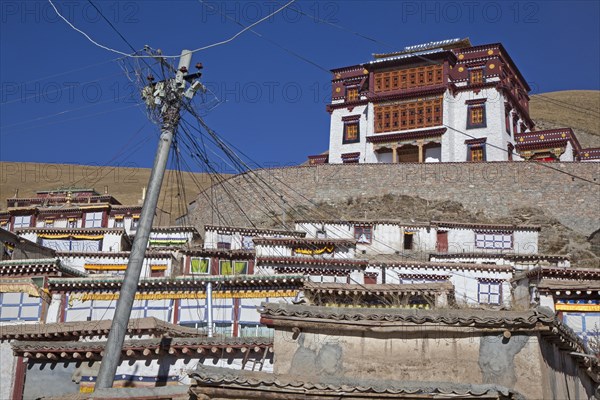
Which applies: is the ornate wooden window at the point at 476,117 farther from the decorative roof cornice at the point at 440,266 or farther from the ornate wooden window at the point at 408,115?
the decorative roof cornice at the point at 440,266

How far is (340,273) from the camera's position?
108 ft

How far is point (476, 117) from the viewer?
54.3 m

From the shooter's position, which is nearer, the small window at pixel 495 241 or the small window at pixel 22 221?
the small window at pixel 495 241

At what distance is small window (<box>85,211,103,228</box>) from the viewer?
49.3 m

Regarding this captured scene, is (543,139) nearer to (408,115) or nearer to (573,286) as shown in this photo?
(408,115)

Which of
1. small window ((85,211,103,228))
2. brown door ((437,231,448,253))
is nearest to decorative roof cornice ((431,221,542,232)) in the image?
brown door ((437,231,448,253))

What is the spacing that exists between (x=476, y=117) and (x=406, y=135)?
5696 millimetres

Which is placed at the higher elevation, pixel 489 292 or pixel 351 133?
pixel 351 133

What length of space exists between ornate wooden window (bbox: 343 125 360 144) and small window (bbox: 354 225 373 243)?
56.8 feet

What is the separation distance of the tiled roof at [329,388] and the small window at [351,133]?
1878 inches

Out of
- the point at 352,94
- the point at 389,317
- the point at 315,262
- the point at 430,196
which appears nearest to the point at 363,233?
the point at 315,262

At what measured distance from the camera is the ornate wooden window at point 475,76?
55.2 meters

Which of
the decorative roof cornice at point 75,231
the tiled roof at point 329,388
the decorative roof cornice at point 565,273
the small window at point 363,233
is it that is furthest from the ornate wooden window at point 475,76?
the tiled roof at point 329,388

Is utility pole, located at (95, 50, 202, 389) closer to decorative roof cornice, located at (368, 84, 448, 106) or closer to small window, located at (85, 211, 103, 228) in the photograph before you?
small window, located at (85, 211, 103, 228)
